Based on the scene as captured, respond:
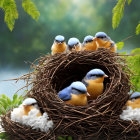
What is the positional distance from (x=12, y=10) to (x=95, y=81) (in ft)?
2.68

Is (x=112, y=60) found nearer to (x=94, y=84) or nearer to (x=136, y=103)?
(x=94, y=84)

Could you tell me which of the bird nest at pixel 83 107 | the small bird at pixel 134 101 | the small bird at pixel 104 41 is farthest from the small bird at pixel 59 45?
the small bird at pixel 134 101

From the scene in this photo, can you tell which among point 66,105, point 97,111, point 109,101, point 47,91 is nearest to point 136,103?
point 109,101

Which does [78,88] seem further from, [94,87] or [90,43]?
[90,43]

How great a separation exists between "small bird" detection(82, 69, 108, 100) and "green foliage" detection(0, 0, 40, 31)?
67 cm

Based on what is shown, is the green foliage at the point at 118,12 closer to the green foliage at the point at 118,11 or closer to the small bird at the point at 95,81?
the green foliage at the point at 118,11

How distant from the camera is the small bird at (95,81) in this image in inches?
70.5

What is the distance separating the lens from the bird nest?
1.56 metres

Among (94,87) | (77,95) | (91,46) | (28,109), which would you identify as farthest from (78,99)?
(91,46)

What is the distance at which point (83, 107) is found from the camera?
1608 mm

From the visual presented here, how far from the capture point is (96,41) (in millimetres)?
2094

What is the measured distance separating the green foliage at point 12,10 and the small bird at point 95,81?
667mm

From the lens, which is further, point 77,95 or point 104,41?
point 104,41

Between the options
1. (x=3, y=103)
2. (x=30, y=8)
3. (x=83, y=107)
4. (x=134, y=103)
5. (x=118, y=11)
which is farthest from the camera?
(x=3, y=103)
